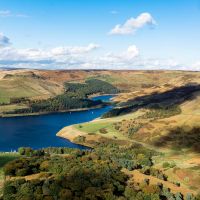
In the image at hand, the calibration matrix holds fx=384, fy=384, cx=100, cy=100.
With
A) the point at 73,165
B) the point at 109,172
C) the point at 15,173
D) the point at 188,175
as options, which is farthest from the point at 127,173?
the point at 15,173

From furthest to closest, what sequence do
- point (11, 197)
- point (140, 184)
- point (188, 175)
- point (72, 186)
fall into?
point (188, 175)
point (140, 184)
point (72, 186)
point (11, 197)

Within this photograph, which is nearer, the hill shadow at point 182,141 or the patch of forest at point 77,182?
the patch of forest at point 77,182

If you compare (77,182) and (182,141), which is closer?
(77,182)

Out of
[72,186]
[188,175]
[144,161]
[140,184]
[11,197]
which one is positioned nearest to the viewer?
[11,197]

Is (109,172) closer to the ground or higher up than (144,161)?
higher up

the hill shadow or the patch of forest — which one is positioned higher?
the patch of forest

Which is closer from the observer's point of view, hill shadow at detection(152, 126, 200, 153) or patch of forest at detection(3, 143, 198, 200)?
patch of forest at detection(3, 143, 198, 200)

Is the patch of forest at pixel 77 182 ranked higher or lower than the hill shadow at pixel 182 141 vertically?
higher

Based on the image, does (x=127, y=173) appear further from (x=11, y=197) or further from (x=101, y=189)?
(x=11, y=197)

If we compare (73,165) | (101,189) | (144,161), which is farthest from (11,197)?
(144,161)

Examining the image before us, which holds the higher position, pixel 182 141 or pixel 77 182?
pixel 77 182

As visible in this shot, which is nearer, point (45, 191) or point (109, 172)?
point (45, 191)
